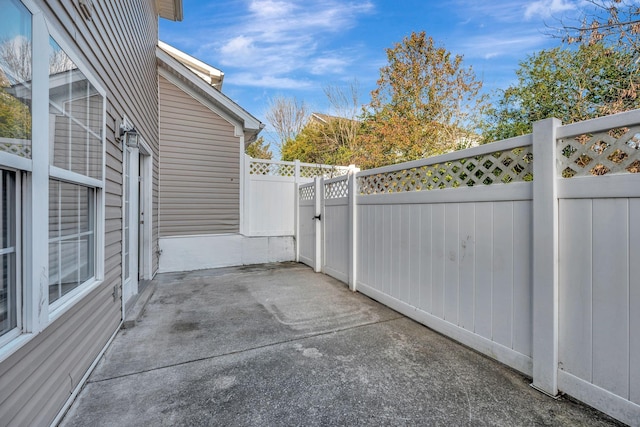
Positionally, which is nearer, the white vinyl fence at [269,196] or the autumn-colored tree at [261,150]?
the white vinyl fence at [269,196]

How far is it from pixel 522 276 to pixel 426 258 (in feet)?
3.20

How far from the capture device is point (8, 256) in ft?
4.32

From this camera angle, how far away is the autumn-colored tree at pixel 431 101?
9.55 m

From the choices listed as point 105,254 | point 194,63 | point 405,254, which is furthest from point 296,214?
point 194,63

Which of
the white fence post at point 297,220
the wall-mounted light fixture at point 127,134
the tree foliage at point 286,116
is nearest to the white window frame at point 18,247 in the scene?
the wall-mounted light fixture at point 127,134

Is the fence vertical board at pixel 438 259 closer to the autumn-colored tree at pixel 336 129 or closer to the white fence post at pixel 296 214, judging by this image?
the white fence post at pixel 296 214

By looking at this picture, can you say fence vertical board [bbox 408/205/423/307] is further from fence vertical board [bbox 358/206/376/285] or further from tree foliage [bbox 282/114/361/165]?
tree foliage [bbox 282/114/361/165]

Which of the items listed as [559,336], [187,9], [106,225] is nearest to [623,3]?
[559,336]

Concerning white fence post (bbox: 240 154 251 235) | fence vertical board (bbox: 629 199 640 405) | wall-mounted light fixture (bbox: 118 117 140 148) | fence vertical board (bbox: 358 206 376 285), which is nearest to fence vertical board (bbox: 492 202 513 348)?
fence vertical board (bbox: 629 199 640 405)

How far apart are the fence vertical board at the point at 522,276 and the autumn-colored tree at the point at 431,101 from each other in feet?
25.5

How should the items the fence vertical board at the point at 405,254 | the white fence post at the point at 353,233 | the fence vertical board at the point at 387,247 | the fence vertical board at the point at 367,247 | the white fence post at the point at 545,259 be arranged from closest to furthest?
the white fence post at the point at 545,259 < the fence vertical board at the point at 405,254 < the fence vertical board at the point at 387,247 < the fence vertical board at the point at 367,247 < the white fence post at the point at 353,233

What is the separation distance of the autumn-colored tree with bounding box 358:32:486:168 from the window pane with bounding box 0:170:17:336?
31.0 feet

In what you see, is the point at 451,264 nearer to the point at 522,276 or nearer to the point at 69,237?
the point at 522,276

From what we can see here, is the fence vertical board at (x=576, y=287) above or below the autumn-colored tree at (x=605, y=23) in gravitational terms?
below
